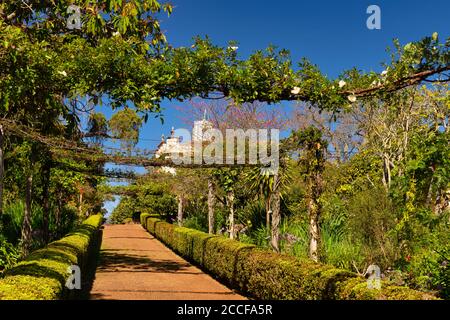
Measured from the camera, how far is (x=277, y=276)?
28.6 feet

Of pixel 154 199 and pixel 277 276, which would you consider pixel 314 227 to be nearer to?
pixel 277 276

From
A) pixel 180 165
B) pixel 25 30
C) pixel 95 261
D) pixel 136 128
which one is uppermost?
pixel 136 128

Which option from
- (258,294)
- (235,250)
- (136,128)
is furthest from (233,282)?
(136,128)

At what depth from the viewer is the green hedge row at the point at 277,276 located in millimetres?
5875

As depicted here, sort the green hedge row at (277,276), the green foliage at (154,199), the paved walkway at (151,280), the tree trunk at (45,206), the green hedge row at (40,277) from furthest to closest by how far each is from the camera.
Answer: the green foliage at (154,199)
the tree trunk at (45,206)
the paved walkway at (151,280)
the green hedge row at (277,276)
the green hedge row at (40,277)

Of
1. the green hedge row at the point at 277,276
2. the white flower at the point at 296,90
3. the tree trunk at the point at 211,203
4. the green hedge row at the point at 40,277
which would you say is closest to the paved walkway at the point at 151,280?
the green hedge row at the point at 277,276

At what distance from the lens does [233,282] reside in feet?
37.9

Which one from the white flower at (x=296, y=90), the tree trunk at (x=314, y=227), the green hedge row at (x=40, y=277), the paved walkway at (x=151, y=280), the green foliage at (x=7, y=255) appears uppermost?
the white flower at (x=296, y=90)

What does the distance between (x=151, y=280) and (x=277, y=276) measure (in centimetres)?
479

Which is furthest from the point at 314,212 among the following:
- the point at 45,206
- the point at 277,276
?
the point at 45,206

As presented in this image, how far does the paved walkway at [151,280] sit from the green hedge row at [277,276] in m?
0.45

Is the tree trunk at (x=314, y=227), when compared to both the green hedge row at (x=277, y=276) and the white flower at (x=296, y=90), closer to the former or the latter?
the green hedge row at (x=277, y=276)
